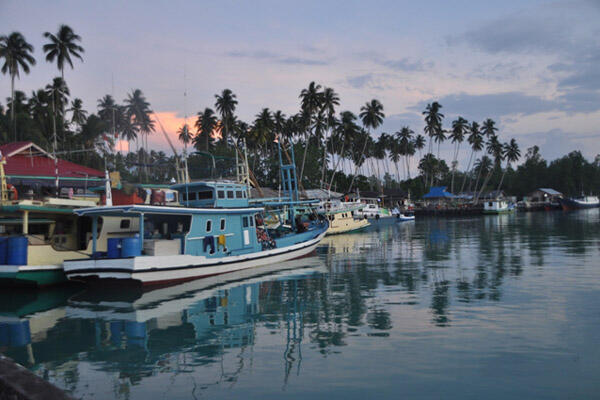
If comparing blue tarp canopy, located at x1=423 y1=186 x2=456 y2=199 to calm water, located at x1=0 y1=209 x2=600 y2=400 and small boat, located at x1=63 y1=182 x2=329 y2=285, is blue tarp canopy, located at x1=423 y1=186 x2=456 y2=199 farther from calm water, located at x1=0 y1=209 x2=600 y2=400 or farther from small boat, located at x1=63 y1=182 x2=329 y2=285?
calm water, located at x1=0 y1=209 x2=600 y2=400

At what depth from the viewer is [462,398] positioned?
808 cm

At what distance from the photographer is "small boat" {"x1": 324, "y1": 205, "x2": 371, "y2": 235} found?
49188mm

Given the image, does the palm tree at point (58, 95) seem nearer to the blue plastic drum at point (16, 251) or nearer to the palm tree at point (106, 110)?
the palm tree at point (106, 110)

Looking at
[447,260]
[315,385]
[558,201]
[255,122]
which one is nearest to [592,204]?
[558,201]

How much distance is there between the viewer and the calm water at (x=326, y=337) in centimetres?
877

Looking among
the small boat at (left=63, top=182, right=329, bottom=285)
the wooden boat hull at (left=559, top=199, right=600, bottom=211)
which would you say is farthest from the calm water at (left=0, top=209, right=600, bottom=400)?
the wooden boat hull at (left=559, top=199, right=600, bottom=211)

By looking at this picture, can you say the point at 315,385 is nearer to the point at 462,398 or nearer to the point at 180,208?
the point at 462,398

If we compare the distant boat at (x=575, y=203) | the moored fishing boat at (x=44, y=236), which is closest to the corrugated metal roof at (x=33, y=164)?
the moored fishing boat at (x=44, y=236)

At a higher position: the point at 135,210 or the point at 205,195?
the point at 205,195

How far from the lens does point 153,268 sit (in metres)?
18.3

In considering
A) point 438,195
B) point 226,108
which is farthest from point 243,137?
point 438,195

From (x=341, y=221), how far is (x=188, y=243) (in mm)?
31440

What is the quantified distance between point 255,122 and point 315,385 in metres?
72.4

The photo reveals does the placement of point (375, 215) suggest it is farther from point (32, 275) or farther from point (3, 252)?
point (3, 252)
